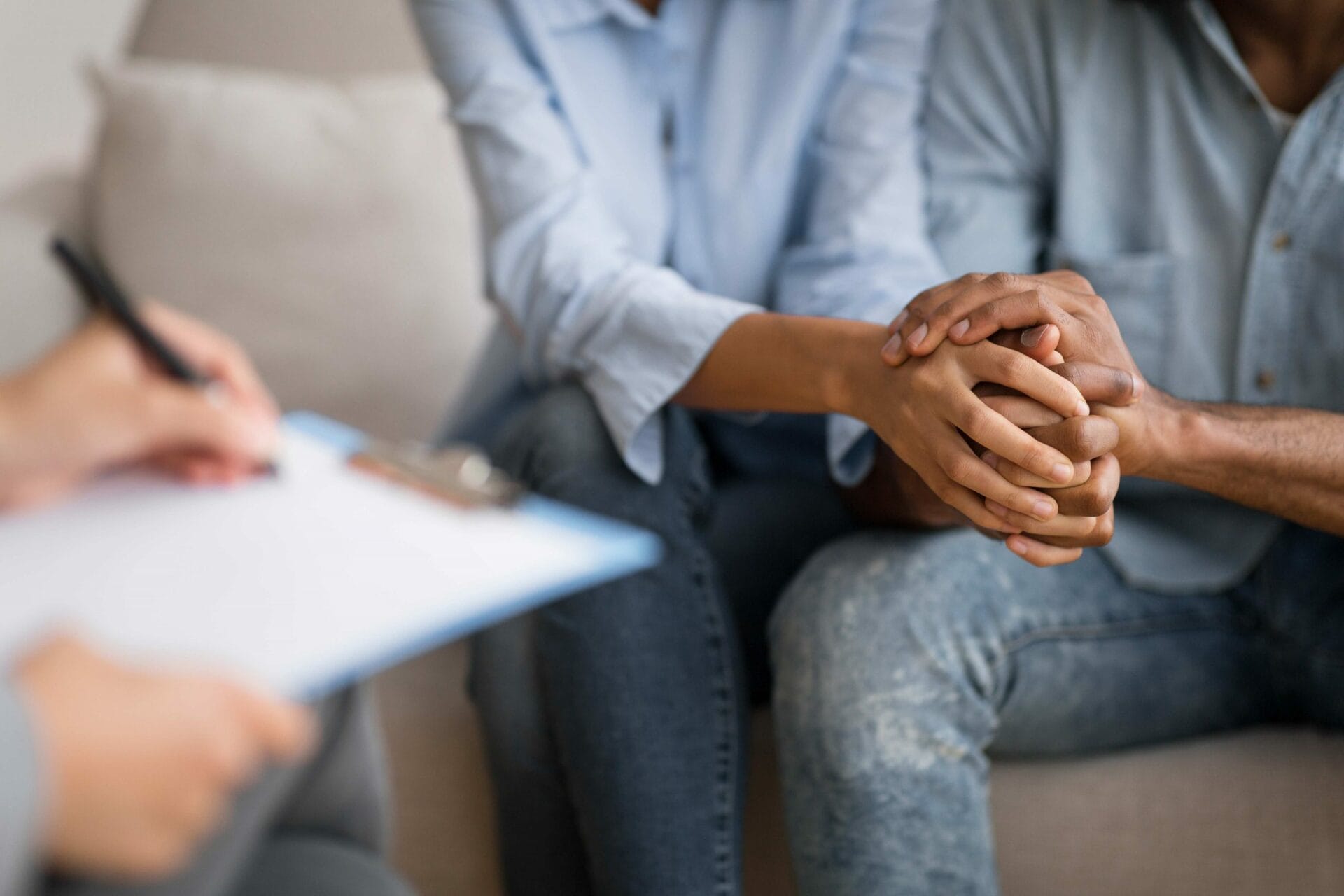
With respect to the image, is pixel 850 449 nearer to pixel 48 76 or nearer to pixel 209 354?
pixel 209 354

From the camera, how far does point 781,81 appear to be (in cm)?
92

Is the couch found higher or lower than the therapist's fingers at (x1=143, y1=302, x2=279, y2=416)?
lower

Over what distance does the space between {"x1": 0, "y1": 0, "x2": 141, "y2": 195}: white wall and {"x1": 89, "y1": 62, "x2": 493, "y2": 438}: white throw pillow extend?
0.14 meters

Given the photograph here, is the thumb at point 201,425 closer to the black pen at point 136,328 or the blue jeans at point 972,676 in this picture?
the black pen at point 136,328

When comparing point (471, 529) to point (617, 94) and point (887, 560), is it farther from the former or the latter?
point (617, 94)

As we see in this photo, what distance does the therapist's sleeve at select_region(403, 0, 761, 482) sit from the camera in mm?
778

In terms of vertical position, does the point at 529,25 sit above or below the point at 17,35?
above

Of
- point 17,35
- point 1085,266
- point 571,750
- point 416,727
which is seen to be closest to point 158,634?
point 571,750

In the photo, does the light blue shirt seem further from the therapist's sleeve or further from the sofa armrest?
the sofa armrest

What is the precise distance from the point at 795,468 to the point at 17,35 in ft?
3.24

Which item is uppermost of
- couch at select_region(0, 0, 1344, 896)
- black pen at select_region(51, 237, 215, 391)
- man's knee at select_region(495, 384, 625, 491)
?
black pen at select_region(51, 237, 215, 391)

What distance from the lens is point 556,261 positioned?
85 cm

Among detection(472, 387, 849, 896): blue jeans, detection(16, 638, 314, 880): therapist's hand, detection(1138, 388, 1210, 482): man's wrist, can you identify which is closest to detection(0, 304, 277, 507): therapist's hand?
detection(16, 638, 314, 880): therapist's hand

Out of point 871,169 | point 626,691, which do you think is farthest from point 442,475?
point 871,169
